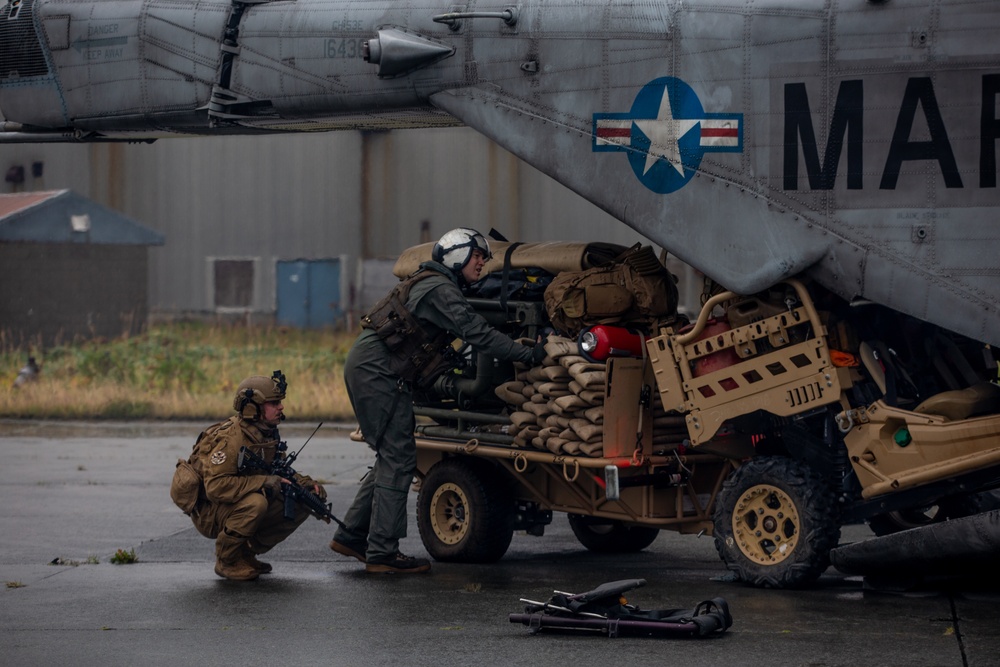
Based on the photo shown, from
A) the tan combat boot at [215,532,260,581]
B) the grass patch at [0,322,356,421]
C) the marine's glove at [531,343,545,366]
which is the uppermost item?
the marine's glove at [531,343,545,366]

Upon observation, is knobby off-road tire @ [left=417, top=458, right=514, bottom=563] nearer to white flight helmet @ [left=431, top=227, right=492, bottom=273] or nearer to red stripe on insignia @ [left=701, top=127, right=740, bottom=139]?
white flight helmet @ [left=431, top=227, right=492, bottom=273]

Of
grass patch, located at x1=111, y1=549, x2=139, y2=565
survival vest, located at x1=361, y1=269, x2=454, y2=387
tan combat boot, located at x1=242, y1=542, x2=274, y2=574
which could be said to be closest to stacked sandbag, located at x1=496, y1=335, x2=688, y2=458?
survival vest, located at x1=361, y1=269, x2=454, y2=387

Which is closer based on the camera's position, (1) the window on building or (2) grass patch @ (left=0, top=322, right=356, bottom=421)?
(2) grass patch @ (left=0, top=322, right=356, bottom=421)

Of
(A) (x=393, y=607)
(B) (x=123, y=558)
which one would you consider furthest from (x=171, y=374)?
(A) (x=393, y=607)

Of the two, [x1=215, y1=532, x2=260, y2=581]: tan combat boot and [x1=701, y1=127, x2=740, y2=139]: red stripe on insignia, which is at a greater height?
[x1=701, y1=127, x2=740, y2=139]: red stripe on insignia

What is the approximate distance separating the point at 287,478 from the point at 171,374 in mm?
15130

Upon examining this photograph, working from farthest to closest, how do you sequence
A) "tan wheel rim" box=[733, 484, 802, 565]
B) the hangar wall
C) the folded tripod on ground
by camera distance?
1. the hangar wall
2. "tan wheel rim" box=[733, 484, 802, 565]
3. the folded tripod on ground

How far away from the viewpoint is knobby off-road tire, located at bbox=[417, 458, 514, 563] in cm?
995

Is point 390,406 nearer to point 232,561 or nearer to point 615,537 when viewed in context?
point 232,561

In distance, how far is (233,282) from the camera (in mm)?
32969

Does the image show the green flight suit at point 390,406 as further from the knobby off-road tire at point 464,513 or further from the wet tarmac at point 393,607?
the knobby off-road tire at point 464,513

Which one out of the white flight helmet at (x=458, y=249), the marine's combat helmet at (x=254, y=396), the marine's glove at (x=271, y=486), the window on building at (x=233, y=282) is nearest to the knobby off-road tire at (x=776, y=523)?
the white flight helmet at (x=458, y=249)

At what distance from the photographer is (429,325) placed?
966 cm

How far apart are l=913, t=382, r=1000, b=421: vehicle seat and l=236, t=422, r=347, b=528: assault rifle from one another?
3.85 m
